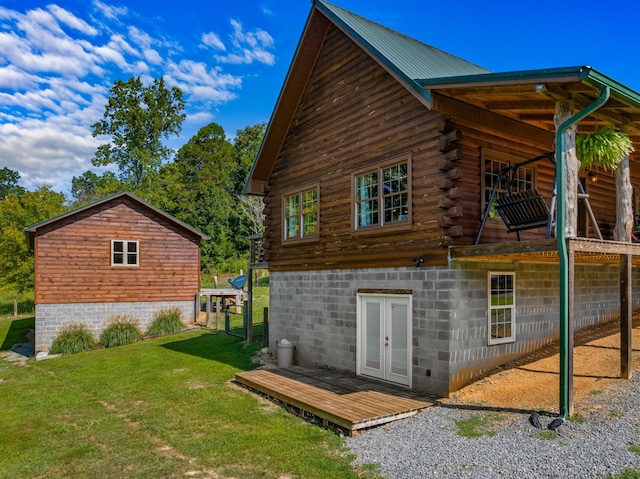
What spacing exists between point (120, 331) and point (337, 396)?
49.0 ft

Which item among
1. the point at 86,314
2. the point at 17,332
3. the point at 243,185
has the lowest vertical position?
the point at 17,332

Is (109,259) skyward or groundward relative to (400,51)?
groundward

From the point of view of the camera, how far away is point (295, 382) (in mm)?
10648

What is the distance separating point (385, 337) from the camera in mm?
10516

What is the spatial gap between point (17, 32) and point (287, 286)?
620 inches

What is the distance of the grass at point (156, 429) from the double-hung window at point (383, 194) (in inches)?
185

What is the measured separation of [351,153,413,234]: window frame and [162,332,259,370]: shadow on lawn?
18.8 feet

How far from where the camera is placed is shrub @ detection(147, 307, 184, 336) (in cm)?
2183

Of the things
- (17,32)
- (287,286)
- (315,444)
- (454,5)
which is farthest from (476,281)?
(17,32)

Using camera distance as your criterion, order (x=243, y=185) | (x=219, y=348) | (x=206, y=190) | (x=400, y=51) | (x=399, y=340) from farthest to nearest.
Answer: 1. (x=243, y=185)
2. (x=206, y=190)
3. (x=219, y=348)
4. (x=400, y=51)
5. (x=399, y=340)

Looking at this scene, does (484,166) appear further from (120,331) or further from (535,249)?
(120,331)

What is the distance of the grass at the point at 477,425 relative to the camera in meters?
7.04

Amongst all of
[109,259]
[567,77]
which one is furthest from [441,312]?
[109,259]

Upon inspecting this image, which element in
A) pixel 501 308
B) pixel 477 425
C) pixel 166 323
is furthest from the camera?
pixel 166 323
